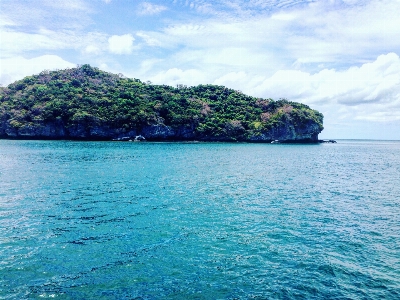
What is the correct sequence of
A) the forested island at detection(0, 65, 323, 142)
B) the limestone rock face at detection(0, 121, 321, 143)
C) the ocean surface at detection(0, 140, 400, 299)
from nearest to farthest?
the ocean surface at detection(0, 140, 400, 299) → the limestone rock face at detection(0, 121, 321, 143) → the forested island at detection(0, 65, 323, 142)

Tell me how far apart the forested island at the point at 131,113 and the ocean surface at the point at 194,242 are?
316 feet

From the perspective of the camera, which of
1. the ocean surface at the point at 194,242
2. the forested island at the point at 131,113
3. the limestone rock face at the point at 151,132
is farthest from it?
the forested island at the point at 131,113

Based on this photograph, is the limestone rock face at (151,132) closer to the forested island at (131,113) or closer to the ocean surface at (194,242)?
the forested island at (131,113)

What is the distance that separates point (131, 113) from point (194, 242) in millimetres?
115478

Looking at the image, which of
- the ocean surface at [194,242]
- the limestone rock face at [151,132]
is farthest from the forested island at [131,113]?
the ocean surface at [194,242]

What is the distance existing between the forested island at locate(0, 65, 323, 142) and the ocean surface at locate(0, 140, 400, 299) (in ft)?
316

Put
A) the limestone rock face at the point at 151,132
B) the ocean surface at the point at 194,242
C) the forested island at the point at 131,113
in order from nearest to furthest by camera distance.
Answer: the ocean surface at the point at 194,242 < the limestone rock face at the point at 151,132 < the forested island at the point at 131,113

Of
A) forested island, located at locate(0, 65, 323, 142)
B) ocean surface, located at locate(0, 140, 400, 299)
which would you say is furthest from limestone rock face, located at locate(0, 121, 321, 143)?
ocean surface, located at locate(0, 140, 400, 299)

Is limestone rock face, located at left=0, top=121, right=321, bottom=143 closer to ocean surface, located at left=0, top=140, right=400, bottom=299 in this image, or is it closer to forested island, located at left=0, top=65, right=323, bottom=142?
forested island, located at left=0, top=65, right=323, bottom=142

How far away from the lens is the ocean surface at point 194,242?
10.7 metres

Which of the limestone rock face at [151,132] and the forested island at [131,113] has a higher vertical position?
the forested island at [131,113]

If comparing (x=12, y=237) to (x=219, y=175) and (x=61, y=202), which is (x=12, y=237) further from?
(x=219, y=175)

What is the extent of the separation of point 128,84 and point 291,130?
87.2m

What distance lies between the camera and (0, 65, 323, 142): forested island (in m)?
117
